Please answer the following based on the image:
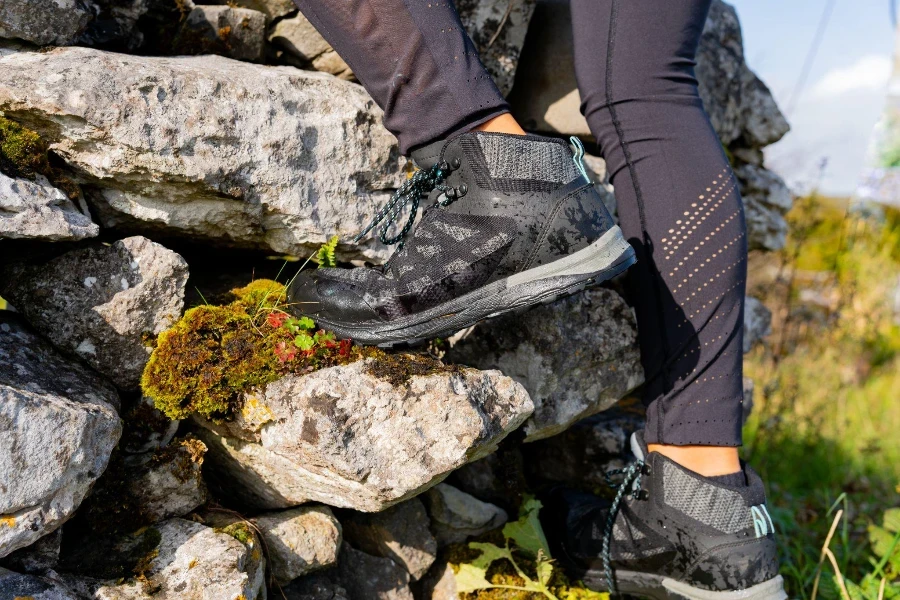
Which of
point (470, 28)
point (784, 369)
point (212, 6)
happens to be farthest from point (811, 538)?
point (212, 6)

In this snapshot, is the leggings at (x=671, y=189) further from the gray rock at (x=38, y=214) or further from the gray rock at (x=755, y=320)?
the gray rock at (x=755, y=320)

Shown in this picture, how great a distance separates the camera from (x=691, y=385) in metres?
1.98

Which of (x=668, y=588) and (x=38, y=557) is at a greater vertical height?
(x=38, y=557)

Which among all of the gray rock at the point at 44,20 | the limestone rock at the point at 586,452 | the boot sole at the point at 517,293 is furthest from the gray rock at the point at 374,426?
the gray rock at the point at 44,20

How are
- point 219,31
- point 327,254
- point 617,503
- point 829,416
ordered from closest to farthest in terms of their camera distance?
point 327,254, point 617,503, point 219,31, point 829,416

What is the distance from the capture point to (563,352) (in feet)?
7.54

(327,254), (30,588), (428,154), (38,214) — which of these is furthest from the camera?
(327,254)

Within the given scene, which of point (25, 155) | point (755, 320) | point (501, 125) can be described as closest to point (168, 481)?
point (25, 155)

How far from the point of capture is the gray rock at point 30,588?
1.47 meters

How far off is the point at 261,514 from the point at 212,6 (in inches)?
63.9

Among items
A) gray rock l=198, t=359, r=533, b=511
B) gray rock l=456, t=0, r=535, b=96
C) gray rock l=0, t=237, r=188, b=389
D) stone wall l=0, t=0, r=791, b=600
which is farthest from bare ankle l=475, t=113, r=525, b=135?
gray rock l=0, t=237, r=188, b=389

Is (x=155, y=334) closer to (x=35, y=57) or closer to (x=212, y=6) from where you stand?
(x=35, y=57)

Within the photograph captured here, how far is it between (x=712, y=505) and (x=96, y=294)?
1772mm

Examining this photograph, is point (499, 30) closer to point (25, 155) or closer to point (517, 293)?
point (517, 293)
